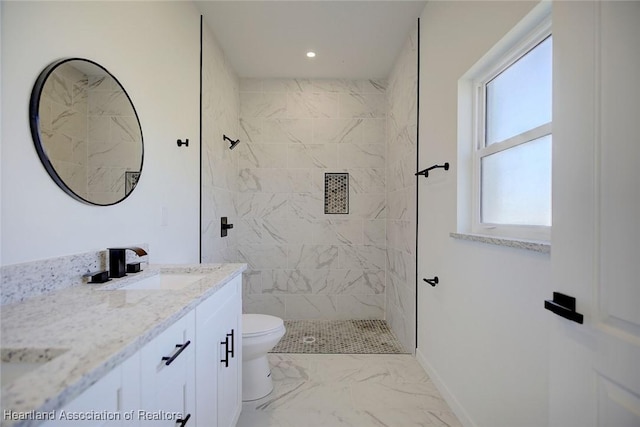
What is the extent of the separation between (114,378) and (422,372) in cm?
213

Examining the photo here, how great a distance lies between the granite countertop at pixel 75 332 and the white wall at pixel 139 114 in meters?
0.23

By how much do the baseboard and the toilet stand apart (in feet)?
3.47

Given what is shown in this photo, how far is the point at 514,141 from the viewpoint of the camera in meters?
1.38

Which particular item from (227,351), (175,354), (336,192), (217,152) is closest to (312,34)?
(217,152)

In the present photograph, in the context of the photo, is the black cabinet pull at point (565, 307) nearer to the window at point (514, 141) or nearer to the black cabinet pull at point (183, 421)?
the window at point (514, 141)

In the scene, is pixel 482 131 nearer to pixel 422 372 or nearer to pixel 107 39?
pixel 422 372

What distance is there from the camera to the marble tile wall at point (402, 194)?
245 centimetres

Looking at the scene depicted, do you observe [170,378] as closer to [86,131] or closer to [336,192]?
[86,131]

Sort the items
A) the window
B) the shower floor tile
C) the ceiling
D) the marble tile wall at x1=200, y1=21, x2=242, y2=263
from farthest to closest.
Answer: the shower floor tile → the marble tile wall at x1=200, y1=21, x2=242, y2=263 → the ceiling → the window

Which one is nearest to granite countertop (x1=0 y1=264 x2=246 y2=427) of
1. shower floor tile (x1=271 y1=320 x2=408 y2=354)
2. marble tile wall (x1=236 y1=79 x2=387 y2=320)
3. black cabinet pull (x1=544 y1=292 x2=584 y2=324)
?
black cabinet pull (x1=544 y1=292 x2=584 y2=324)

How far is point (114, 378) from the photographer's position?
2.09 feet

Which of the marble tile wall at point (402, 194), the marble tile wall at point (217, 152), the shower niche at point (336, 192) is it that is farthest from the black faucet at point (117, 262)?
the shower niche at point (336, 192)

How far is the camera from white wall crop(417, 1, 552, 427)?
1138 mm

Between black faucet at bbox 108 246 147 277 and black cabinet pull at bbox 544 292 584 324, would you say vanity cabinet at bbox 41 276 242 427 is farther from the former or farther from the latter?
black cabinet pull at bbox 544 292 584 324
